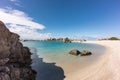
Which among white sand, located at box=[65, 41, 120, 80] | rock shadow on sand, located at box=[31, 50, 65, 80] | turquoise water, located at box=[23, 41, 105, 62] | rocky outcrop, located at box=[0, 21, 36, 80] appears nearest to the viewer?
rocky outcrop, located at box=[0, 21, 36, 80]

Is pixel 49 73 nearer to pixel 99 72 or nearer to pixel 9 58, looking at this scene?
pixel 9 58

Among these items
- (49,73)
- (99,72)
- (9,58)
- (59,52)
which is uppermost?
(9,58)

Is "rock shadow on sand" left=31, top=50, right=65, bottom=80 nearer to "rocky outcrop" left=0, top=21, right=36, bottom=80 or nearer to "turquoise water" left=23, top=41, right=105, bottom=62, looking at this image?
"rocky outcrop" left=0, top=21, right=36, bottom=80

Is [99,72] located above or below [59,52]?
above

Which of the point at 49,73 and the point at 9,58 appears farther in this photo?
the point at 49,73

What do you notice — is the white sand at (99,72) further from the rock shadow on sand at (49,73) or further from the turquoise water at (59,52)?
the turquoise water at (59,52)

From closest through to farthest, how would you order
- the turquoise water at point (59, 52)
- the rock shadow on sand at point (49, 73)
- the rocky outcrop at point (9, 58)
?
the rocky outcrop at point (9, 58) → the rock shadow on sand at point (49, 73) → the turquoise water at point (59, 52)

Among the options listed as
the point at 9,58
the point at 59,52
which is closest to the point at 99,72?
the point at 9,58

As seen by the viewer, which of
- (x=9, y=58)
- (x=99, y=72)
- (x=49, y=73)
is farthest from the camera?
(x=49, y=73)

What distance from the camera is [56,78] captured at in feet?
53.8

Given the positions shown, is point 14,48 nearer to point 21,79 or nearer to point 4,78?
point 21,79

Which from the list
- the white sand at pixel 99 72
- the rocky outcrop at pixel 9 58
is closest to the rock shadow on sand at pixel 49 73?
the white sand at pixel 99 72

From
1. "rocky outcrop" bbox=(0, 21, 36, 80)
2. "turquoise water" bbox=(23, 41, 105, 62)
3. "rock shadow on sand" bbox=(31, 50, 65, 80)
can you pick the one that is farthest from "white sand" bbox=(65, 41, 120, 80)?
"turquoise water" bbox=(23, 41, 105, 62)

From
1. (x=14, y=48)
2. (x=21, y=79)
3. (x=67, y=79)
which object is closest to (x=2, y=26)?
(x=14, y=48)
